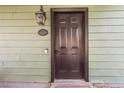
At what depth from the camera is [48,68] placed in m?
5.57

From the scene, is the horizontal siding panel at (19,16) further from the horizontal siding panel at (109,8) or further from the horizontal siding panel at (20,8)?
the horizontal siding panel at (109,8)

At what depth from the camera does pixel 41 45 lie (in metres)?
5.54

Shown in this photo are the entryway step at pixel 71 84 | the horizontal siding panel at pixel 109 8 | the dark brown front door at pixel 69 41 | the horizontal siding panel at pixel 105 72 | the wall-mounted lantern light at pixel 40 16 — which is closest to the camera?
the entryway step at pixel 71 84

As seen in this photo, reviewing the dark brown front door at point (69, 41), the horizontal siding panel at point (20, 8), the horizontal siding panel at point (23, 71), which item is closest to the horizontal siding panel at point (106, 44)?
the dark brown front door at point (69, 41)

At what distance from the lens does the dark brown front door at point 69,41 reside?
221 inches

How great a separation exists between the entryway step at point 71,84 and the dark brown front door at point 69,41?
0.74ft

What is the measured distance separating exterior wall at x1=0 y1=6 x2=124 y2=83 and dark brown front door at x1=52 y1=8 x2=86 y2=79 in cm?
23


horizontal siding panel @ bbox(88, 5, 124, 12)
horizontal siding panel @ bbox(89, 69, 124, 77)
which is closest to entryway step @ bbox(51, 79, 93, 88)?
horizontal siding panel @ bbox(89, 69, 124, 77)

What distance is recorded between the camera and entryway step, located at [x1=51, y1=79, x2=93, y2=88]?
515 cm

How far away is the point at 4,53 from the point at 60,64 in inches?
57.0

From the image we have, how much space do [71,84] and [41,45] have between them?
121 centimetres

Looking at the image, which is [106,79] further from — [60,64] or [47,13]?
[47,13]
